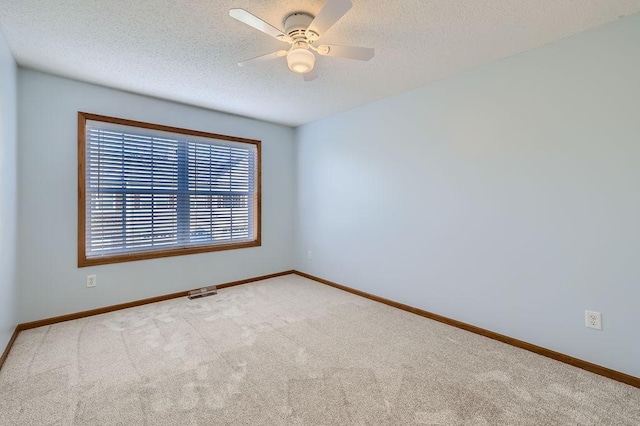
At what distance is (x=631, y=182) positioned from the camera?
1965mm

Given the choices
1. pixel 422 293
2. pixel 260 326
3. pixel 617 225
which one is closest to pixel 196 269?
pixel 260 326

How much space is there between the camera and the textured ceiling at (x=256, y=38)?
1.86 metres

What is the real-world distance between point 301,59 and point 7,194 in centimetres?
259

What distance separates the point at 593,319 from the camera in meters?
2.11

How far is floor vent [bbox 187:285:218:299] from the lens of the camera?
3676 mm

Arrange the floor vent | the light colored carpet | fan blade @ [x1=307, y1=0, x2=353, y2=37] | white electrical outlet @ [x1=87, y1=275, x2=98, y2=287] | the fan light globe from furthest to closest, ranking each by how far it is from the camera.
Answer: the floor vent < white electrical outlet @ [x1=87, y1=275, x2=98, y2=287] < the fan light globe < the light colored carpet < fan blade @ [x1=307, y1=0, x2=353, y2=37]

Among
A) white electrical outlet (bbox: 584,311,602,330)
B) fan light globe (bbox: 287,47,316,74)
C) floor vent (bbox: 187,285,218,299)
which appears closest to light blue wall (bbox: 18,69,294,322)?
floor vent (bbox: 187,285,218,299)

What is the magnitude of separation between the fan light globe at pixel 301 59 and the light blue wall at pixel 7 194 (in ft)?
6.94

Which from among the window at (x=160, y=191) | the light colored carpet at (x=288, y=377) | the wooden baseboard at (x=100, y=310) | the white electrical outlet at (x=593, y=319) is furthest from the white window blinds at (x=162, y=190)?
the white electrical outlet at (x=593, y=319)

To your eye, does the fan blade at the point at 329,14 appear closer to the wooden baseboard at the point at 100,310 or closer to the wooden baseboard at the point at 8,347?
the wooden baseboard at the point at 8,347

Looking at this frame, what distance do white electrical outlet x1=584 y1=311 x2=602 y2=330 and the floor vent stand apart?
377cm

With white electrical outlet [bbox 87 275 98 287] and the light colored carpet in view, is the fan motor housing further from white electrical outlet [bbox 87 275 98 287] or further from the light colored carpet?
white electrical outlet [bbox 87 275 98 287]

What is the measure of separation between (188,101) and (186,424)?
3.38 meters

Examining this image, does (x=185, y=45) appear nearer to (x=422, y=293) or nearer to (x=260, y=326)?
(x=260, y=326)
